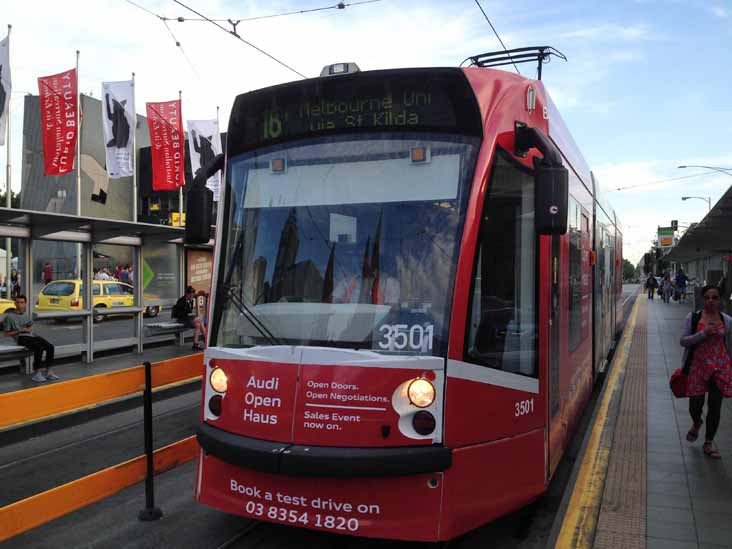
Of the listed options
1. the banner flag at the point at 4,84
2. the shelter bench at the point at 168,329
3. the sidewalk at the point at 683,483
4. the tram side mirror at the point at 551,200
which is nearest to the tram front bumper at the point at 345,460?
the tram side mirror at the point at 551,200

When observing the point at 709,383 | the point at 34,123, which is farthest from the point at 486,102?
the point at 34,123

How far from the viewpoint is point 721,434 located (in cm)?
741

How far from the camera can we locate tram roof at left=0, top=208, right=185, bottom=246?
1099 cm

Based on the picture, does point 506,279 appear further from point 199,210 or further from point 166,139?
point 166,139

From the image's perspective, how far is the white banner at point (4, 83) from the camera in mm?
15062

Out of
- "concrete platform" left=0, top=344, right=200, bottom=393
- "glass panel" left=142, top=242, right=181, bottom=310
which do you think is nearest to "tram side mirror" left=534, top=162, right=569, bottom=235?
"concrete platform" left=0, top=344, right=200, bottom=393

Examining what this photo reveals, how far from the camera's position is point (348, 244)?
4.08 meters

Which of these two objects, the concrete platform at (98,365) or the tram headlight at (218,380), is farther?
the concrete platform at (98,365)

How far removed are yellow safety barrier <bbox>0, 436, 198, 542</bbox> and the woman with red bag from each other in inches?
196

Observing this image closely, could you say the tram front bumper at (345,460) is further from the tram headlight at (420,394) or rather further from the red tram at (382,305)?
the tram headlight at (420,394)

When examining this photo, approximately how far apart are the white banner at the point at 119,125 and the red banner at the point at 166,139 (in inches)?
50.3

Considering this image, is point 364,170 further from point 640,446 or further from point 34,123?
point 34,123

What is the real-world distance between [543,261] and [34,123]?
37488 millimetres

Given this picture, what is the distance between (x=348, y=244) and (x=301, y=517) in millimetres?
1646
